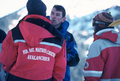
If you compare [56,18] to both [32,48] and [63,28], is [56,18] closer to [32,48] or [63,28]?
[63,28]

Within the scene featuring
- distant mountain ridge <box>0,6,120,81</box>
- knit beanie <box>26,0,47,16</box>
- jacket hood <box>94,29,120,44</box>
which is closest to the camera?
knit beanie <box>26,0,47,16</box>

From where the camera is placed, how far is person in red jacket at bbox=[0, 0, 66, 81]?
1109 millimetres

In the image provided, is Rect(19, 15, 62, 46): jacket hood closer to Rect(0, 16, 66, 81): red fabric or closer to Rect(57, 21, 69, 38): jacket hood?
Rect(0, 16, 66, 81): red fabric

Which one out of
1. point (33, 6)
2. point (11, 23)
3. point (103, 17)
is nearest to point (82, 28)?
point (11, 23)

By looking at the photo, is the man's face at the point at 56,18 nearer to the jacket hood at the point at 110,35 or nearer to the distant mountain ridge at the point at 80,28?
the jacket hood at the point at 110,35

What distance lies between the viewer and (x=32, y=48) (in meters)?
1.13

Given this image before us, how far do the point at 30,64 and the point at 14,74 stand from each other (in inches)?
7.7

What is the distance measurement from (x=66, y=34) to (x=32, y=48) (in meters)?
0.96

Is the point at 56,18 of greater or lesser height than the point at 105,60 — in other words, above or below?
above

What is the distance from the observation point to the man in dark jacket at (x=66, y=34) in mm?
1838

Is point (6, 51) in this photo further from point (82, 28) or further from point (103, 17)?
point (82, 28)

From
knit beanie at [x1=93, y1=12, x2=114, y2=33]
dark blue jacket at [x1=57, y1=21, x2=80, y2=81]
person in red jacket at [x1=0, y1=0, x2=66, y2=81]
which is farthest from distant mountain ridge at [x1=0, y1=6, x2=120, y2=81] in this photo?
person in red jacket at [x1=0, y1=0, x2=66, y2=81]

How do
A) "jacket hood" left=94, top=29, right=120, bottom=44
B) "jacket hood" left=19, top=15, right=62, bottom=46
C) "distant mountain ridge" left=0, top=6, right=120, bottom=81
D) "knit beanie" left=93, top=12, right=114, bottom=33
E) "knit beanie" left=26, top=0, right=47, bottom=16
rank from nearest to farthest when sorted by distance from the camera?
1. "jacket hood" left=19, top=15, right=62, bottom=46
2. "knit beanie" left=26, top=0, right=47, bottom=16
3. "jacket hood" left=94, top=29, right=120, bottom=44
4. "knit beanie" left=93, top=12, right=114, bottom=33
5. "distant mountain ridge" left=0, top=6, right=120, bottom=81

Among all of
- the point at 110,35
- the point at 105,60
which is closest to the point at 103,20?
the point at 110,35
